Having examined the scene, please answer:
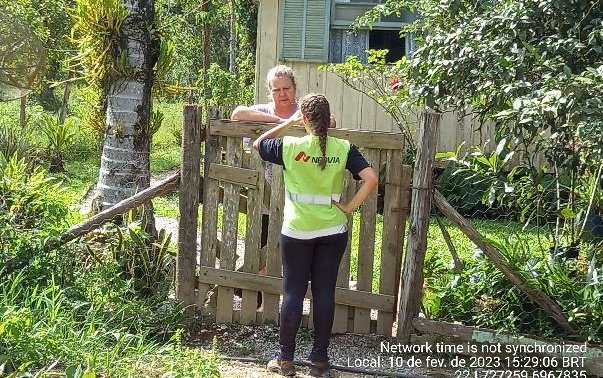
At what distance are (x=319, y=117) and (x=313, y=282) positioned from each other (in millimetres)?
976

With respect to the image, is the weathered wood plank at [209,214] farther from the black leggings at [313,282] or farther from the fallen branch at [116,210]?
the black leggings at [313,282]

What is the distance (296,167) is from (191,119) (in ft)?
3.65

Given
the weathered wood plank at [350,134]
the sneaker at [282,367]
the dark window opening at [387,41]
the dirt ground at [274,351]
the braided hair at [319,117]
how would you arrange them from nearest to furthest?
the braided hair at [319,117], the sneaker at [282,367], the dirt ground at [274,351], the weathered wood plank at [350,134], the dark window opening at [387,41]

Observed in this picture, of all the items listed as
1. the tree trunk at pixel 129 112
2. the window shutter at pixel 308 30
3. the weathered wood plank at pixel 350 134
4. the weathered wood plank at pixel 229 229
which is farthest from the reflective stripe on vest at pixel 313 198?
the window shutter at pixel 308 30

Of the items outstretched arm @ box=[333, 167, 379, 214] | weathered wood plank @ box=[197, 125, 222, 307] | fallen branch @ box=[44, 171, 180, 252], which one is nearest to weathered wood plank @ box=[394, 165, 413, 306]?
outstretched arm @ box=[333, 167, 379, 214]

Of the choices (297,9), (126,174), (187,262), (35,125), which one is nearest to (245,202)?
(187,262)

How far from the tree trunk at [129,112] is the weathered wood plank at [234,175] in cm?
108

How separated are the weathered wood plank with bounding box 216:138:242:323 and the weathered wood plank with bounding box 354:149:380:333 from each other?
0.86m

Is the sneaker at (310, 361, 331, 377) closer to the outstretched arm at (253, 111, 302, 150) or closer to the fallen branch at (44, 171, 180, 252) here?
the outstretched arm at (253, 111, 302, 150)

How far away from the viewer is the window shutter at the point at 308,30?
11000mm

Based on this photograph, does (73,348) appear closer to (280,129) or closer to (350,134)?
(280,129)

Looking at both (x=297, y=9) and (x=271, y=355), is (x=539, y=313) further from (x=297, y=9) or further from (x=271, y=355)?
(x=297, y=9)

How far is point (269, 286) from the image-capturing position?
17.6 ft

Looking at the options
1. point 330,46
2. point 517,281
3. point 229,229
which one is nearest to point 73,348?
point 229,229
